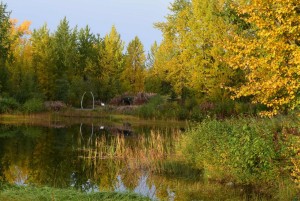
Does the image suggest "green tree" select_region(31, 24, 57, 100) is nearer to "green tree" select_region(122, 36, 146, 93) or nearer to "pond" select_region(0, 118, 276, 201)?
"green tree" select_region(122, 36, 146, 93)

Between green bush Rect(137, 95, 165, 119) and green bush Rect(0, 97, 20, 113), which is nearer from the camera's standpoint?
green bush Rect(137, 95, 165, 119)

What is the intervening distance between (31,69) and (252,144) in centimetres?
3930

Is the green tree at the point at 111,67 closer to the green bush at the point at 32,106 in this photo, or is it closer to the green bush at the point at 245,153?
the green bush at the point at 32,106

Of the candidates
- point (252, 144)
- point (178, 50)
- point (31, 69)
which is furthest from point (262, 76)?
point (31, 69)

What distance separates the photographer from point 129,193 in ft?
36.7

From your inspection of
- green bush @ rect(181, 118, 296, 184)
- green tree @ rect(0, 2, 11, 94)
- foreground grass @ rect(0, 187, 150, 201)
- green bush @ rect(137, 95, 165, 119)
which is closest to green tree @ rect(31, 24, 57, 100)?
green tree @ rect(0, 2, 11, 94)

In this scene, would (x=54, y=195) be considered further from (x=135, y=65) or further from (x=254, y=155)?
(x=135, y=65)

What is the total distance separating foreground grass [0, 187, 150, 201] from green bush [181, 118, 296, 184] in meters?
3.52

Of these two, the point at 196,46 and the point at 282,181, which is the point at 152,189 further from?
the point at 196,46

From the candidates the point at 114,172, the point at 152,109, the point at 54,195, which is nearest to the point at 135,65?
the point at 152,109

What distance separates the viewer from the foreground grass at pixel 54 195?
9578mm

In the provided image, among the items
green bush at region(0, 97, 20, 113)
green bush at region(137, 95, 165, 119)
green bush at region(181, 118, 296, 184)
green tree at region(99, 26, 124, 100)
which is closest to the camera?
green bush at region(181, 118, 296, 184)

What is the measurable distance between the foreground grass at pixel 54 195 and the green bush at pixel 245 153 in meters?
3.52

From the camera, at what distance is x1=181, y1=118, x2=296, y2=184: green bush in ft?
39.6
